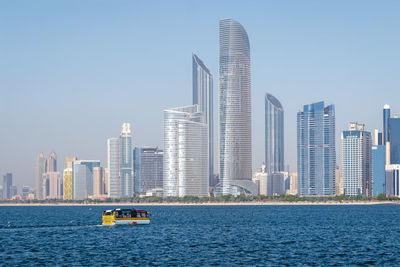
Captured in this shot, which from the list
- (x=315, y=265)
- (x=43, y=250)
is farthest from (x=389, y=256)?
(x=43, y=250)

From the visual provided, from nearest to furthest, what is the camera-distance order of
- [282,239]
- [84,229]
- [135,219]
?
1. [282,239]
2. [84,229]
3. [135,219]

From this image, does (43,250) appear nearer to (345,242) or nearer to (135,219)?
(345,242)

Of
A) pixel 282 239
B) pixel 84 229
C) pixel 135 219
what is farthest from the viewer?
pixel 135 219

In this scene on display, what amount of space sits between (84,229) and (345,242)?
6380 cm

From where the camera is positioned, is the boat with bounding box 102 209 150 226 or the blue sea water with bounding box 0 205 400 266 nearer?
the blue sea water with bounding box 0 205 400 266

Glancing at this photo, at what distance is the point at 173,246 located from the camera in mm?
114312

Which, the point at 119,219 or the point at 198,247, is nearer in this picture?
the point at 198,247

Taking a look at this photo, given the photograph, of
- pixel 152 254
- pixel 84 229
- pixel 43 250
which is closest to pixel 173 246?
pixel 152 254

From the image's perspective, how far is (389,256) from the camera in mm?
98875

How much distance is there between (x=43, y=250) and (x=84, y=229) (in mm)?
49928

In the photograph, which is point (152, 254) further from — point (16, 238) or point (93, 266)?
point (16, 238)

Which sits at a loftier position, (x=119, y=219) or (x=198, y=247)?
(x=119, y=219)

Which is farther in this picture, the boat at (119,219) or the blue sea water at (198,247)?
the boat at (119,219)

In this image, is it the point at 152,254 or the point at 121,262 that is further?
the point at 152,254
